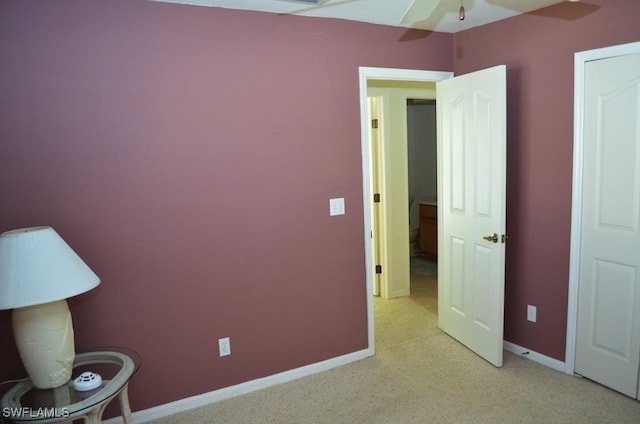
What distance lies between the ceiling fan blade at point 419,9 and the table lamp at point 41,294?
5.67 ft

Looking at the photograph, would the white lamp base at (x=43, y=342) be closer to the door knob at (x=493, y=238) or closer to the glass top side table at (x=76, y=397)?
the glass top side table at (x=76, y=397)

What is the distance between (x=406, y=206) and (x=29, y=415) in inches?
134

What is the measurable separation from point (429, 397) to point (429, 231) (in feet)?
10.3

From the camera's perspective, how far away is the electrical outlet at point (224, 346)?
2590mm

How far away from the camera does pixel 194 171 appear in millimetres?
2418

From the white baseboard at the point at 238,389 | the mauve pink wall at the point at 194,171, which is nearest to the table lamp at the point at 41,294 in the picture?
the mauve pink wall at the point at 194,171

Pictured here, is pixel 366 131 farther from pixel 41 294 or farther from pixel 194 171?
pixel 41 294

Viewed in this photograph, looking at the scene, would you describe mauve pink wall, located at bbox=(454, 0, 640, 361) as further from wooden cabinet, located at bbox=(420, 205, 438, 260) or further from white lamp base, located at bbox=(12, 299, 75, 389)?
white lamp base, located at bbox=(12, 299, 75, 389)

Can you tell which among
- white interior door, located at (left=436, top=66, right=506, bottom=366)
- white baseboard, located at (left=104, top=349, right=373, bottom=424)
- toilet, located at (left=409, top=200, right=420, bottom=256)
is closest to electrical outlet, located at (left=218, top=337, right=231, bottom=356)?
white baseboard, located at (left=104, top=349, right=373, bottom=424)

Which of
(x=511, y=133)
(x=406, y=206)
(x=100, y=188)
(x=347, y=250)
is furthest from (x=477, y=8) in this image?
(x=100, y=188)

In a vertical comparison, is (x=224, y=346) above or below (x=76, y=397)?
below

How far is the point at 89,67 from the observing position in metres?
2.13

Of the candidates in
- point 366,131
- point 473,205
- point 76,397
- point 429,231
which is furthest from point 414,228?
point 76,397

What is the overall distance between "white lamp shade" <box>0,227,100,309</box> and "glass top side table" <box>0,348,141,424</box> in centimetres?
42
